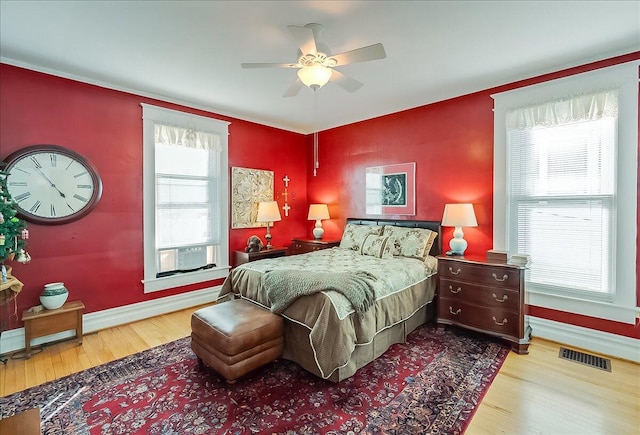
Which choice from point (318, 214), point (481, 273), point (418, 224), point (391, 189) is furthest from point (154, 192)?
point (481, 273)

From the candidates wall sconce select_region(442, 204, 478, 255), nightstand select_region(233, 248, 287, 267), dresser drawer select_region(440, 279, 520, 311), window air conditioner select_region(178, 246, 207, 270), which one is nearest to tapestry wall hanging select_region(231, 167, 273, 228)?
nightstand select_region(233, 248, 287, 267)

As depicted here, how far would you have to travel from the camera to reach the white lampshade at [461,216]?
3402 mm

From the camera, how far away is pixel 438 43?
8.46 ft

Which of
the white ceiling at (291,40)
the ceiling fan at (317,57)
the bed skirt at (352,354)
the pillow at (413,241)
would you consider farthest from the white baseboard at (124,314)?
the ceiling fan at (317,57)

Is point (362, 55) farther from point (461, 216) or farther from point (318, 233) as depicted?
point (318, 233)

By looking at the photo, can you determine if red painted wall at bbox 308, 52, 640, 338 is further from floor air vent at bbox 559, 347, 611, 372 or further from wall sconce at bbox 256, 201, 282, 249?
wall sconce at bbox 256, 201, 282, 249

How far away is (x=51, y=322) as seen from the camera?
2924 mm

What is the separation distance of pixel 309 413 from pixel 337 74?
255 centimetres

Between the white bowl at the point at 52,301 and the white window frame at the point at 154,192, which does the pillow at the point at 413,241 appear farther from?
the white bowl at the point at 52,301

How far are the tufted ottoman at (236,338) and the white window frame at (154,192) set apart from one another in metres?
1.65

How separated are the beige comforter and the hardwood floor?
2.92 ft

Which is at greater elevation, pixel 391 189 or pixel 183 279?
pixel 391 189

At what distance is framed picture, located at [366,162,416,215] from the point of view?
4301 mm

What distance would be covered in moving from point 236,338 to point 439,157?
3257 millimetres
